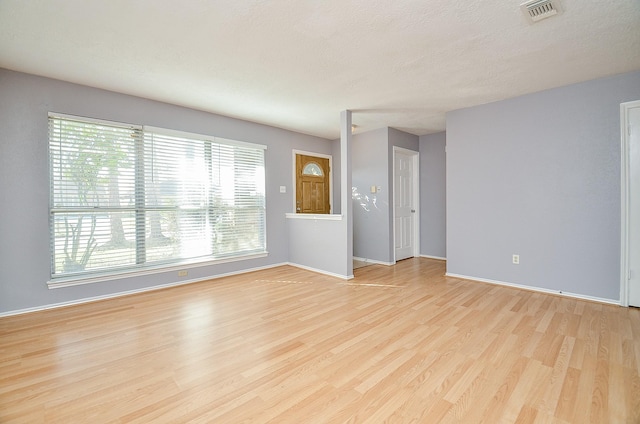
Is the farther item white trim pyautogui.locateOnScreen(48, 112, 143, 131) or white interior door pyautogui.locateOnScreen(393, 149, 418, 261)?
white interior door pyautogui.locateOnScreen(393, 149, 418, 261)

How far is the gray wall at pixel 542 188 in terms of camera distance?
3.17 m

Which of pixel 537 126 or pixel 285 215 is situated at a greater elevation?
pixel 537 126

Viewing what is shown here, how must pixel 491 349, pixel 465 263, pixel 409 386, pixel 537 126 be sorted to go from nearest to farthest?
pixel 409 386 < pixel 491 349 < pixel 537 126 < pixel 465 263

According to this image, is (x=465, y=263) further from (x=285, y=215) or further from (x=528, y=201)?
(x=285, y=215)

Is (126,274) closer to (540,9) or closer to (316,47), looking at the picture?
(316,47)

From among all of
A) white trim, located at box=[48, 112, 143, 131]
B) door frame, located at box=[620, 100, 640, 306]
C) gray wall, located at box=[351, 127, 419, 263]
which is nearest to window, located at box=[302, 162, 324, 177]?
gray wall, located at box=[351, 127, 419, 263]

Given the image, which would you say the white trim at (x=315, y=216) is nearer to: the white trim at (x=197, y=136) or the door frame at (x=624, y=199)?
the white trim at (x=197, y=136)

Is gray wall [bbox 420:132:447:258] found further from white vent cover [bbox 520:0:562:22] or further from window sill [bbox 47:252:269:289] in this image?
window sill [bbox 47:252:269:289]

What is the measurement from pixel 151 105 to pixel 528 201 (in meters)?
5.29

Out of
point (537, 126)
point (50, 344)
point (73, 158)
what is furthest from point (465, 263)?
point (73, 158)

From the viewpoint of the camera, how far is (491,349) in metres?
2.22

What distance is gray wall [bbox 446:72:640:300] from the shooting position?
3.17 m

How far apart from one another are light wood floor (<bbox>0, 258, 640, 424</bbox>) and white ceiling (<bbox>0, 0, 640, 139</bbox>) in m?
2.60

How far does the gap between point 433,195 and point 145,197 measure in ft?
17.1
